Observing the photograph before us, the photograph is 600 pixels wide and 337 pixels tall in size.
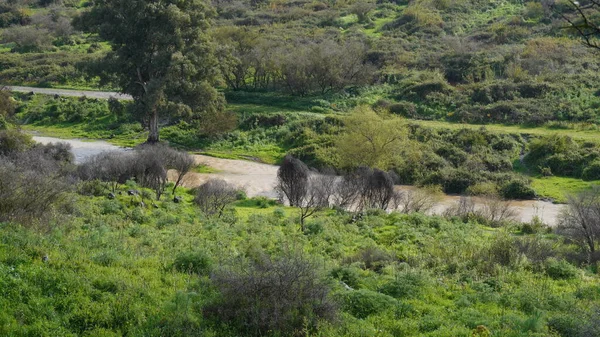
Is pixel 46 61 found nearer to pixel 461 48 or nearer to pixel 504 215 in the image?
pixel 461 48

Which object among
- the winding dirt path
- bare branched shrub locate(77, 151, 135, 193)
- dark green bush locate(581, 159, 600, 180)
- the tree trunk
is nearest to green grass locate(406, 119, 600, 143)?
dark green bush locate(581, 159, 600, 180)

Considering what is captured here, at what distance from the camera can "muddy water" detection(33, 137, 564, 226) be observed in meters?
24.9

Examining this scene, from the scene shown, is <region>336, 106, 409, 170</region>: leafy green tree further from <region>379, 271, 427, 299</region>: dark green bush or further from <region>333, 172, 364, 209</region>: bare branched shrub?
<region>379, 271, 427, 299</region>: dark green bush

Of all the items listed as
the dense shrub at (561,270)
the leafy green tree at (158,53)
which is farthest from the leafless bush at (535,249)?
the leafy green tree at (158,53)

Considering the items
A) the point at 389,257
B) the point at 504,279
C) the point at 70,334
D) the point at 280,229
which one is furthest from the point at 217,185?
the point at 70,334

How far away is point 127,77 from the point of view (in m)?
34.5

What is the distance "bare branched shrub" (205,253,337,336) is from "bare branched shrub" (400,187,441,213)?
14669 millimetres

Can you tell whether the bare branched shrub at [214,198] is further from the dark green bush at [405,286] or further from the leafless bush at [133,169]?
the dark green bush at [405,286]

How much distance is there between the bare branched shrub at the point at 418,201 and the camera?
2320 cm

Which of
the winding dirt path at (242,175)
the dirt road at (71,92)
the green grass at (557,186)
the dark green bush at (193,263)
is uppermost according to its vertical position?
the dark green bush at (193,263)

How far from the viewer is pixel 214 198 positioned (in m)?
20.6

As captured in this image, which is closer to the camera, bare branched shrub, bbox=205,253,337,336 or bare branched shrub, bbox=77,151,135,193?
bare branched shrub, bbox=205,253,337,336

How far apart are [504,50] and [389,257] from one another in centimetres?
4227

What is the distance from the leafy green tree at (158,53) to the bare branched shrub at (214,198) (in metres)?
12.2
